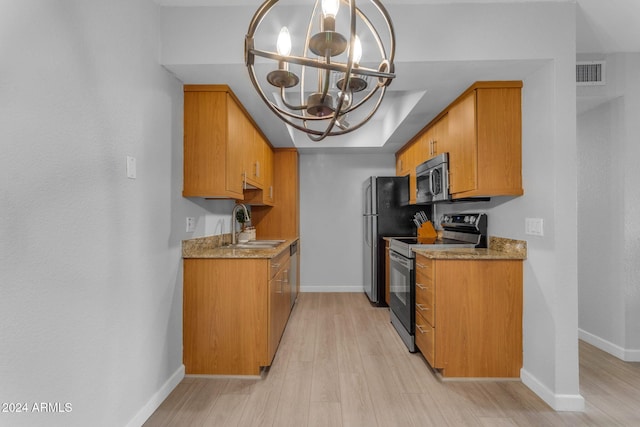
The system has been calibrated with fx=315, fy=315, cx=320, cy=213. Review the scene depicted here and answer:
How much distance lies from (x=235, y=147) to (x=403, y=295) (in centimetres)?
199

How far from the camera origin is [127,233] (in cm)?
167

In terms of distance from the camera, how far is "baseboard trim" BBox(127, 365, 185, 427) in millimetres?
1734

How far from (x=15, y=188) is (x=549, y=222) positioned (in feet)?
8.78

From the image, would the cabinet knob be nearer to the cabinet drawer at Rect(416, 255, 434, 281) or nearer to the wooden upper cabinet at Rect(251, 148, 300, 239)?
the cabinet drawer at Rect(416, 255, 434, 281)

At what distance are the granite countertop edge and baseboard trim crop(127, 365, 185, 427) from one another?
6.44 feet

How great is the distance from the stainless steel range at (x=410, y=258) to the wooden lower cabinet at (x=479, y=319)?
0.45 metres

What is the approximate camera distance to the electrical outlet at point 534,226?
2.07 metres

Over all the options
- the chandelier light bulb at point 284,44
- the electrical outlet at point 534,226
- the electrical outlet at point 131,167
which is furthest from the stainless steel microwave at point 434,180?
the electrical outlet at point 131,167

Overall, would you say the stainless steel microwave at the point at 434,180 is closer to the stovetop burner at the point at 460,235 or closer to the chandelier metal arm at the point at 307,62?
the stovetop burner at the point at 460,235

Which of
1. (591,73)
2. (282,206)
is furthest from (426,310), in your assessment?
(282,206)

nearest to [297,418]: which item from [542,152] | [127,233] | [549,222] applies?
[127,233]

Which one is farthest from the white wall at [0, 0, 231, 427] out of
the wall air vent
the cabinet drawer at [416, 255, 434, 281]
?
the wall air vent

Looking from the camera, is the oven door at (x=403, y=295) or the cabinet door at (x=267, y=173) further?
the cabinet door at (x=267, y=173)

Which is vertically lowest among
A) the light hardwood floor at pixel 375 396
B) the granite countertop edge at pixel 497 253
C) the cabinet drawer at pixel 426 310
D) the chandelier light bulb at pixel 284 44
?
the light hardwood floor at pixel 375 396
